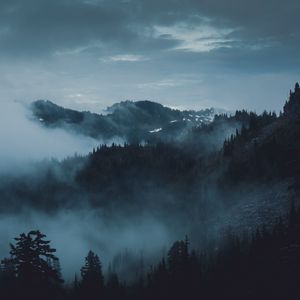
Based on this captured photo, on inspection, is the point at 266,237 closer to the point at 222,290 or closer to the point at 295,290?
the point at 222,290

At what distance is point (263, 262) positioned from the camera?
170 m

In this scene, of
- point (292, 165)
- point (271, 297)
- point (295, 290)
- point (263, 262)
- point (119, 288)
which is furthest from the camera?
point (119, 288)

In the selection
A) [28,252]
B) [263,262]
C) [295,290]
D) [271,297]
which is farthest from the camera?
[263,262]

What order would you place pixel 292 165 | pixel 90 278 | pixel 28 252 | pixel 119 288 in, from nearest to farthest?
pixel 292 165 < pixel 28 252 < pixel 90 278 < pixel 119 288

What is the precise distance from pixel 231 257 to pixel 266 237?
1694cm

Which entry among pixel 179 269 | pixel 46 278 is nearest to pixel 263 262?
pixel 179 269

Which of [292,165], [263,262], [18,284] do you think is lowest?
[263,262]

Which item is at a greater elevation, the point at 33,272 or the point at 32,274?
the point at 33,272

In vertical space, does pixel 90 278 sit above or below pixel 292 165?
below

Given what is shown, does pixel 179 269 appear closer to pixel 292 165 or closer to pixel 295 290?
pixel 295 290

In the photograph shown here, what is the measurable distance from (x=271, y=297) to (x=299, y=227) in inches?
4523

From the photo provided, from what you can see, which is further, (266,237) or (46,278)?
(266,237)

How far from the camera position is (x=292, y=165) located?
75.6 ft

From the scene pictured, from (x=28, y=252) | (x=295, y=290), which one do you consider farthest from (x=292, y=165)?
(x=295, y=290)
